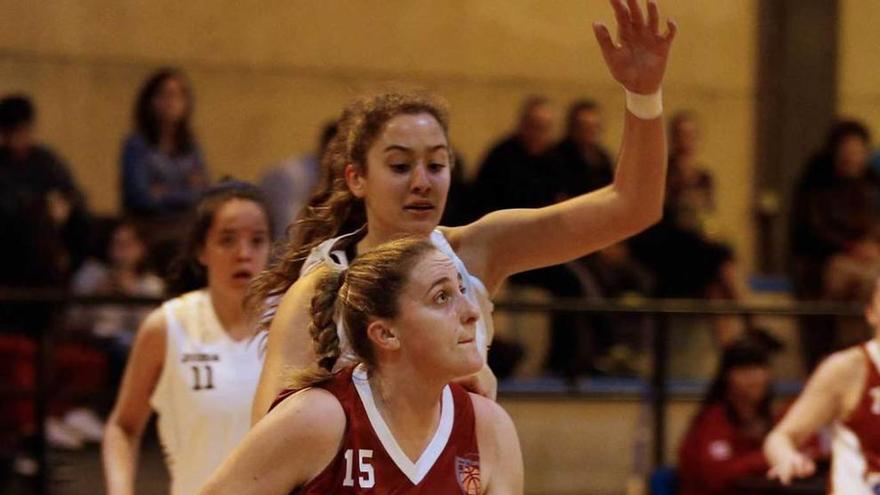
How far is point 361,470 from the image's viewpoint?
3.23 m

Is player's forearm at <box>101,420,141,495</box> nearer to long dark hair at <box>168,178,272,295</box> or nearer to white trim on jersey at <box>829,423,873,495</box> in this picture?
long dark hair at <box>168,178,272,295</box>

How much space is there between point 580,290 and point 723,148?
9.06 ft

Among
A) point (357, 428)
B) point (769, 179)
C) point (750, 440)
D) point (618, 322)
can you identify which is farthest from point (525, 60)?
point (357, 428)

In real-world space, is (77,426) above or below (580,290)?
below

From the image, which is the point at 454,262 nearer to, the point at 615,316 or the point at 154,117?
the point at 615,316

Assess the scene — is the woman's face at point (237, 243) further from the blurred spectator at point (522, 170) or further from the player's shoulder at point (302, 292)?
the blurred spectator at point (522, 170)

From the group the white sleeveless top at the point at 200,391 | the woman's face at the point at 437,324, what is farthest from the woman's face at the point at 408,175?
the white sleeveless top at the point at 200,391

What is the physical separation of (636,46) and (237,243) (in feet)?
5.97

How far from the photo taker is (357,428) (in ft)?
10.7

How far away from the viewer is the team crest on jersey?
328 cm

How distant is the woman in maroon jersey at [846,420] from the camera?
225 inches

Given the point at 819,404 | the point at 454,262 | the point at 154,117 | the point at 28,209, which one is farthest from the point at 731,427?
the point at 454,262

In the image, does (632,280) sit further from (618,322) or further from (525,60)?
(525,60)

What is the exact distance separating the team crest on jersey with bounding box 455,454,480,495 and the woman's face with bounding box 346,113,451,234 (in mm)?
553
